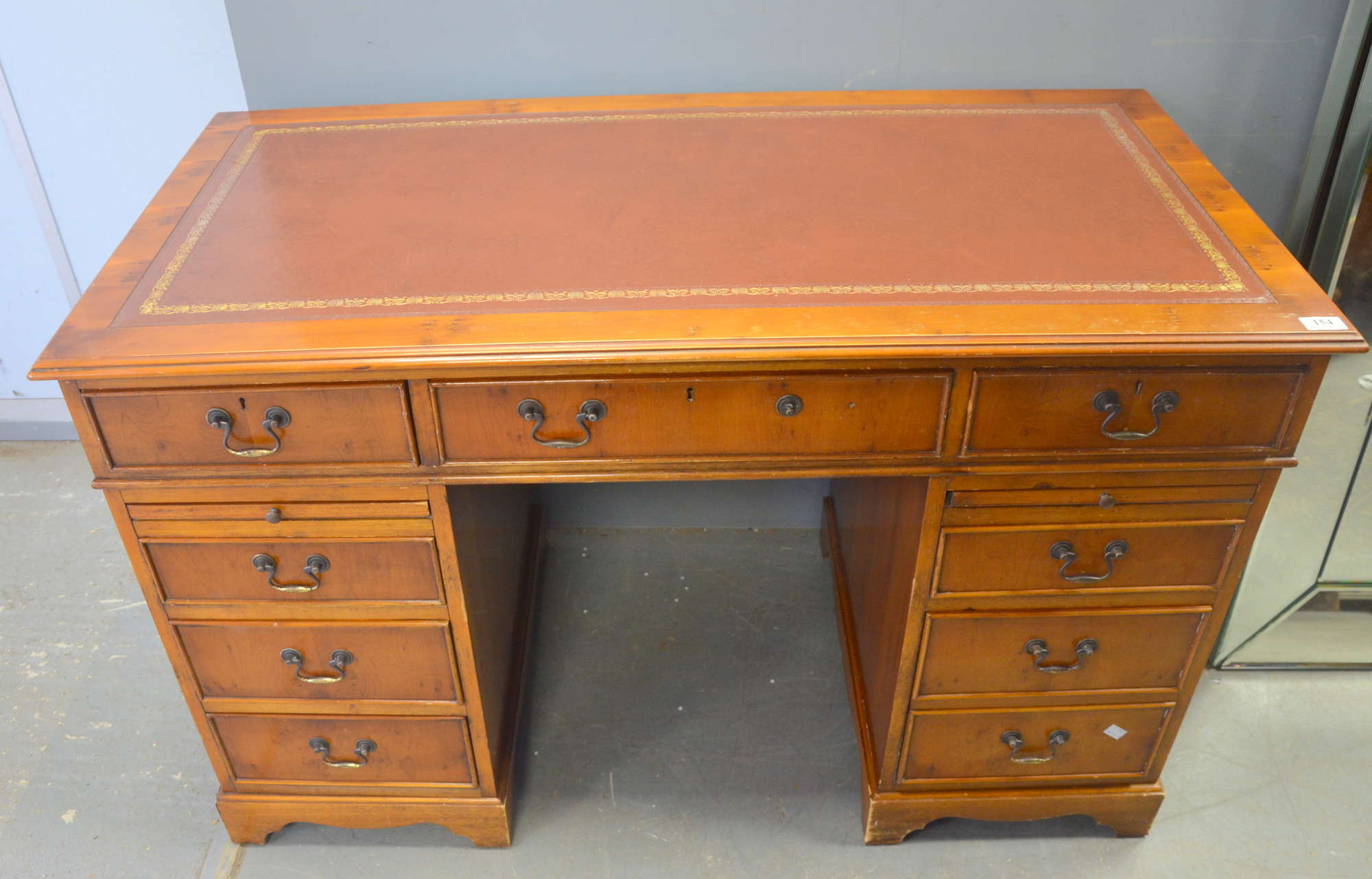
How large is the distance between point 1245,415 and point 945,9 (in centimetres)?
94

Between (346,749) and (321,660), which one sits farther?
(346,749)

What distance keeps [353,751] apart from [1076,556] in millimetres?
1214

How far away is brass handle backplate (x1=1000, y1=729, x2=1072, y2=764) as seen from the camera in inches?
69.6

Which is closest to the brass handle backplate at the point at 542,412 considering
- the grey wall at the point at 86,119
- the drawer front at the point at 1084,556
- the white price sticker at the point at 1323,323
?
the drawer front at the point at 1084,556

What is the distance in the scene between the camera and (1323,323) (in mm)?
1340

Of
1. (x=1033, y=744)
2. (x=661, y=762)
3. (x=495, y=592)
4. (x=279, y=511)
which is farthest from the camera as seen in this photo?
(x=661, y=762)

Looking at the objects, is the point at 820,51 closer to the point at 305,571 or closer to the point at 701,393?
the point at 701,393

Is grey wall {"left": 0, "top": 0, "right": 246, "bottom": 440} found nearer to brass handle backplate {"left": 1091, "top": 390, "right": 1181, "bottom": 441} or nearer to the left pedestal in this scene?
the left pedestal

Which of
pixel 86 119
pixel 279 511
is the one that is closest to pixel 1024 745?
pixel 279 511

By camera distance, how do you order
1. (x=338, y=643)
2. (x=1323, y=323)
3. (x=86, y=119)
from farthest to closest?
(x=86, y=119) < (x=338, y=643) < (x=1323, y=323)

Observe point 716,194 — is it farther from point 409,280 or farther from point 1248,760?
point 1248,760

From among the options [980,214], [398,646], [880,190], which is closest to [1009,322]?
[980,214]

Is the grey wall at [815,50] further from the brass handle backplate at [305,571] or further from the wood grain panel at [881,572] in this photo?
the brass handle backplate at [305,571]

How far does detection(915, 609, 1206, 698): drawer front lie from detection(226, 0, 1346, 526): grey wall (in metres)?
0.95
